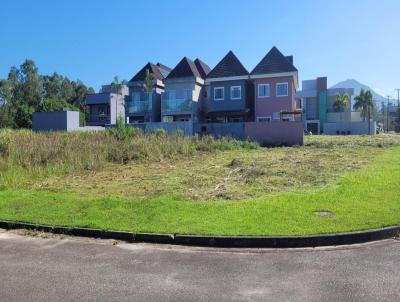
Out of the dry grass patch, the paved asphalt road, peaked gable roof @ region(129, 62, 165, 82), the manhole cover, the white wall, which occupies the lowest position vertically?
the paved asphalt road

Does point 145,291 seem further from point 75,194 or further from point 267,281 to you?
point 75,194

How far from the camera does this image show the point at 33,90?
267ft

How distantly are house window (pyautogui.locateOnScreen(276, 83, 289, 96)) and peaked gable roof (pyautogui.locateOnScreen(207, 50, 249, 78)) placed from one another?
3.70 meters

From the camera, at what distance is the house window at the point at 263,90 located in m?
43.0

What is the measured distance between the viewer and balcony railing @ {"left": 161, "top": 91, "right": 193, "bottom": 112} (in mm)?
46438

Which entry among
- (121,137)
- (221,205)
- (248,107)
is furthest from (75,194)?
(248,107)

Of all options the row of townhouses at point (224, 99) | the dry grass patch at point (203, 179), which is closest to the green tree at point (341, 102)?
the row of townhouses at point (224, 99)

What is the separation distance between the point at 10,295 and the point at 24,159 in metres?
12.9

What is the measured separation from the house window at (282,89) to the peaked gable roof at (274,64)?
1.43 meters

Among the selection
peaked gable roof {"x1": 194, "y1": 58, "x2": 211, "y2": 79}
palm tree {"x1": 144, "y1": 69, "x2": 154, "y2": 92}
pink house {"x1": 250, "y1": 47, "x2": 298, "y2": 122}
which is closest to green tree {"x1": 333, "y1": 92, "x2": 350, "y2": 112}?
peaked gable roof {"x1": 194, "y1": 58, "x2": 211, "y2": 79}

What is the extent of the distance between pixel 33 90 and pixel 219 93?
50.3 meters

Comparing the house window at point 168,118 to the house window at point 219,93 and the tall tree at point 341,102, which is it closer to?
the house window at point 219,93

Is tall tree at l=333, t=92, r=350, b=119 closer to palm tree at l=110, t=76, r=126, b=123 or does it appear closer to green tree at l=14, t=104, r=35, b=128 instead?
palm tree at l=110, t=76, r=126, b=123

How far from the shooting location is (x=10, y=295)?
5133mm
